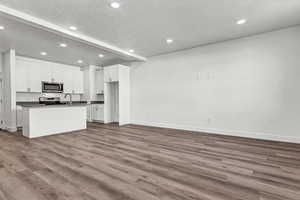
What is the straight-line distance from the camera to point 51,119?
4234 mm

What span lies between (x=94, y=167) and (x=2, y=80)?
17.1 ft

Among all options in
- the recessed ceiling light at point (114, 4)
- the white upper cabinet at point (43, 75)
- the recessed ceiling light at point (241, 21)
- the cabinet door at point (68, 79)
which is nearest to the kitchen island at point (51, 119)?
the white upper cabinet at point (43, 75)

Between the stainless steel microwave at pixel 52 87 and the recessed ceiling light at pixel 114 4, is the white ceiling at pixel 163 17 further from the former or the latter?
the stainless steel microwave at pixel 52 87

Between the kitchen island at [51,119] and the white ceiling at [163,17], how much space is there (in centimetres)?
184

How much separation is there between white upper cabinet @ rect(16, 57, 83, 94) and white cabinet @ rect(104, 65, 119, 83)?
1.66 meters

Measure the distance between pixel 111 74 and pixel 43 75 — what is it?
2.59 meters

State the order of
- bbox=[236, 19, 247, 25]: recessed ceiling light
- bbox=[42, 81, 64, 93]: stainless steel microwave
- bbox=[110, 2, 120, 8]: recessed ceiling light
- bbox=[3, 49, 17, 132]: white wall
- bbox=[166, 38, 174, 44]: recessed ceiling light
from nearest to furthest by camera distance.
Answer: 1. bbox=[110, 2, 120, 8]: recessed ceiling light
2. bbox=[236, 19, 247, 25]: recessed ceiling light
3. bbox=[166, 38, 174, 44]: recessed ceiling light
4. bbox=[3, 49, 17, 132]: white wall
5. bbox=[42, 81, 64, 93]: stainless steel microwave

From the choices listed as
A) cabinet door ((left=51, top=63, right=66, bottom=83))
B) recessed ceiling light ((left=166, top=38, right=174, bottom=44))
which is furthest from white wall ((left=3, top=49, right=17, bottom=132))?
recessed ceiling light ((left=166, top=38, right=174, bottom=44))

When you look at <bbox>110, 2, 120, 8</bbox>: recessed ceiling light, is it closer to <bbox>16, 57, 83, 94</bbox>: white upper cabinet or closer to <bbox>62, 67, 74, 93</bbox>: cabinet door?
<bbox>16, 57, 83, 94</bbox>: white upper cabinet

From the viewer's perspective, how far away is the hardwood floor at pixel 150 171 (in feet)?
5.20

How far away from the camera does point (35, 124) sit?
3906 mm

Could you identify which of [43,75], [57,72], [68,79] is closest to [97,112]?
[68,79]

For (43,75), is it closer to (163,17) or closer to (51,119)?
(51,119)

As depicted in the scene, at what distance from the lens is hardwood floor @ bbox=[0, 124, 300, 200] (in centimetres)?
158
